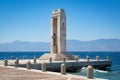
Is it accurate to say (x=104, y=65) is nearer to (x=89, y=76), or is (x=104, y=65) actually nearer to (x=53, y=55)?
(x=53, y=55)

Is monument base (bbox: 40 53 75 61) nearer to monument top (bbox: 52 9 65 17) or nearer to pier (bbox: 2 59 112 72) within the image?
pier (bbox: 2 59 112 72)

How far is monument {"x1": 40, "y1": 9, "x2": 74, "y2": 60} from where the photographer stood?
47594mm

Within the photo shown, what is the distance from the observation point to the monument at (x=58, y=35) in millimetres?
47594

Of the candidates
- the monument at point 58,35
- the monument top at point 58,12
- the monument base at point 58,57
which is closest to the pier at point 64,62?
the monument base at point 58,57

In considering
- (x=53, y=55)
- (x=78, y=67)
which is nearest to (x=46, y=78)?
(x=78, y=67)

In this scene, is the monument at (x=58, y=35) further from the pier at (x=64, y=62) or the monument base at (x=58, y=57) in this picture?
the pier at (x=64, y=62)

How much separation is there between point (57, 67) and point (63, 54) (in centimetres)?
793

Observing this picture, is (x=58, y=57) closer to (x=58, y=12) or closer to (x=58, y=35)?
(x=58, y=35)

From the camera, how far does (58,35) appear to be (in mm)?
48188

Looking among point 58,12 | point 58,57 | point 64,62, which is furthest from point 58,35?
point 64,62

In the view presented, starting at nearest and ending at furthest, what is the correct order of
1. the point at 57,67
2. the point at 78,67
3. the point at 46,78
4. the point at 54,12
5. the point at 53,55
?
the point at 46,78 → the point at 57,67 → the point at 78,67 → the point at 53,55 → the point at 54,12

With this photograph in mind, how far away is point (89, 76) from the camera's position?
20.2 metres

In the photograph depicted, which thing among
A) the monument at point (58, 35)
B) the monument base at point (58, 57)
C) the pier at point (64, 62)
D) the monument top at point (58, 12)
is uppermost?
the monument top at point (58, 12)

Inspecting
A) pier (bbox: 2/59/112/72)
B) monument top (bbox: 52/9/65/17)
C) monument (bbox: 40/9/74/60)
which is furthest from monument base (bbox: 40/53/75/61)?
monument top (bbox: 52/9/65/17)
